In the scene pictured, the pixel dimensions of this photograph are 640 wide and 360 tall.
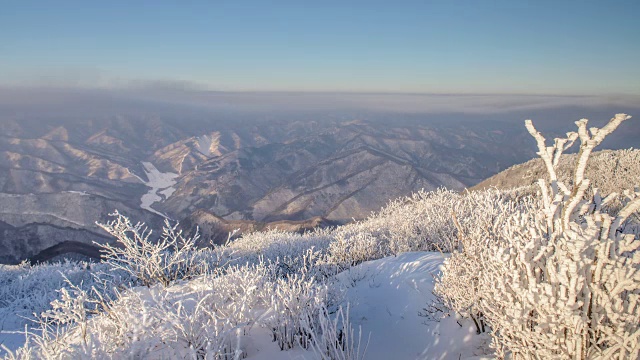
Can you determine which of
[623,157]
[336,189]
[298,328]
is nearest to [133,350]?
[298,328]

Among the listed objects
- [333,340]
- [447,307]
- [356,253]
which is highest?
[333,340]

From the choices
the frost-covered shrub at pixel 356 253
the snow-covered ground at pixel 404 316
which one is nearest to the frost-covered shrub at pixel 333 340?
the snow-covered ground at pixel 404 316

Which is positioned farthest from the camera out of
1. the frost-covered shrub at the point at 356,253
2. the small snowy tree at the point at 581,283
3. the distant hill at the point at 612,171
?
the distant hill at the point at 612,171

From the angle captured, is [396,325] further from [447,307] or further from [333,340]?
[333,340]

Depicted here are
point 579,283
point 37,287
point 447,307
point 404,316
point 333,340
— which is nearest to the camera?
point 579,283

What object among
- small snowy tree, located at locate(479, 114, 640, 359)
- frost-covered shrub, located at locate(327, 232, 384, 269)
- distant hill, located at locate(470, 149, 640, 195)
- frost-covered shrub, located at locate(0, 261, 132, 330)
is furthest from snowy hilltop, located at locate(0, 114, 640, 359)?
distant hill, located at locate(470, 149, 640, 195)

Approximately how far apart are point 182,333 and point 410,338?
111 inches

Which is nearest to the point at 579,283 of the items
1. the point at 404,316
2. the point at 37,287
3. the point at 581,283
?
the point at 581,283

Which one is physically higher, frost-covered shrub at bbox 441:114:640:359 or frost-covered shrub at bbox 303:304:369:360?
frost-covered shrub at bbox 441:114:640:359

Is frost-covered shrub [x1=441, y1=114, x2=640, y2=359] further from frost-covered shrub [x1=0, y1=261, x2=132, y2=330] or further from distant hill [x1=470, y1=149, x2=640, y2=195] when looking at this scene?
distant hill [x1=470, y1=149, x2=640, y2=195]

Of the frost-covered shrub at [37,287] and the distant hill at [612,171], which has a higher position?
the distant hill at [612,171]

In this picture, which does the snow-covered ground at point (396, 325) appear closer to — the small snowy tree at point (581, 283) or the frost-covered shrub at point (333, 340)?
the frost-covered shrub at point (333, 340)

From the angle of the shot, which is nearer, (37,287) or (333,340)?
(333,340)

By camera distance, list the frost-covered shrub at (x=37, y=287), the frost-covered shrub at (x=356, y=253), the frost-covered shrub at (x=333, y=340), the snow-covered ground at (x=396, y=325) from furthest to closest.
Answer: the frost-covered shrub at (x=356, y=253), the frost-covered shrub at (x=37, y=287), the snow-covered ground at (x=396, y=325), the frost-covered shrub at (x=333, y=340)
